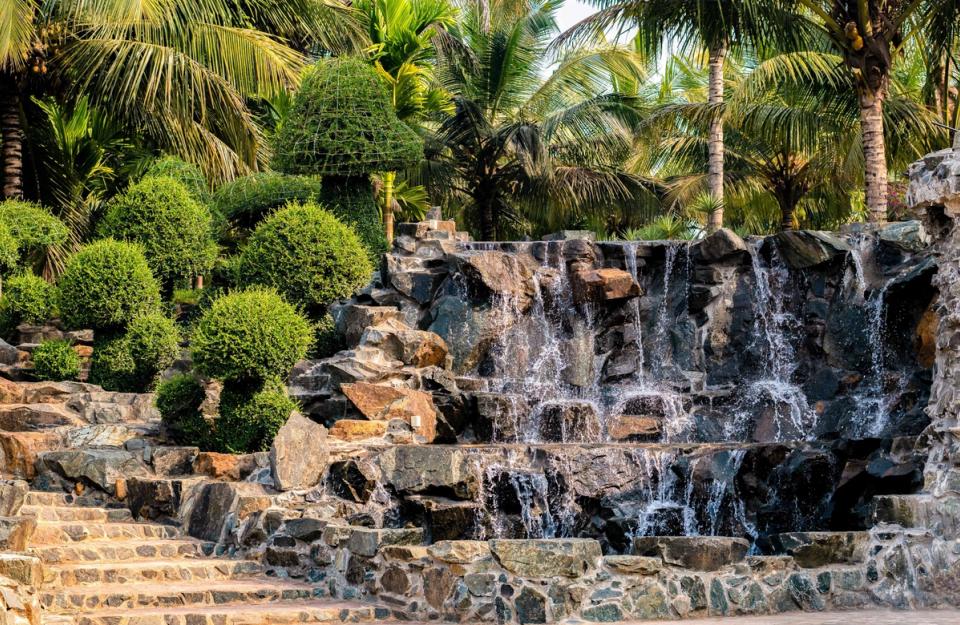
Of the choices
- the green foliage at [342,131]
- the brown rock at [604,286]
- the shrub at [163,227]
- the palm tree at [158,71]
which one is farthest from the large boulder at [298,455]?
the palm tree at [158,71]

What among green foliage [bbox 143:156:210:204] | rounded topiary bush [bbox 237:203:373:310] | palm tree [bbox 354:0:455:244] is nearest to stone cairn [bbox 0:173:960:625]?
rounded topiary bush [bbox 237:203:373:310]

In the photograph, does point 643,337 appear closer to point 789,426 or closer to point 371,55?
point 789,426

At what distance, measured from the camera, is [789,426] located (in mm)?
17406

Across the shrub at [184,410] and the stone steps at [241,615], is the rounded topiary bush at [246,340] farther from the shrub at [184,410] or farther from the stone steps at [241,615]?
the stone steps at [241,615]

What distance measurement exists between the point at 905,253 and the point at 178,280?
1142cm

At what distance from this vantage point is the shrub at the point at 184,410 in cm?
1588

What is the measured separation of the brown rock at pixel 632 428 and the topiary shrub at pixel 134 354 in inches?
250

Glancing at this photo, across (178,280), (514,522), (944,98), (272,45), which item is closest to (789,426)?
(514,522)

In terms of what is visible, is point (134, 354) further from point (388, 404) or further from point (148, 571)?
point (148, 571)

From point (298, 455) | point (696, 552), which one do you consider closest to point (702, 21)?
point (298, 455)

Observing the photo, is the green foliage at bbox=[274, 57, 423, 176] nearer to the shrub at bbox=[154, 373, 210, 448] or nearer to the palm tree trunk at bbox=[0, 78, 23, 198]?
the palm tree trunk at bbox=[0, 78, 23, 198]

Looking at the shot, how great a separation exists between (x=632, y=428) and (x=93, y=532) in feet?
23.6

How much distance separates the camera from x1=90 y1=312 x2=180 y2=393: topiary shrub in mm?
18109

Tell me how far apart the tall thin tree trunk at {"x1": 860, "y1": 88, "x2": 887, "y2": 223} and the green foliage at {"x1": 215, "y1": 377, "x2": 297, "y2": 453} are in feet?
32.0
